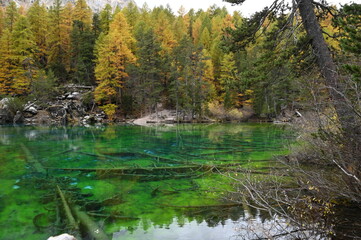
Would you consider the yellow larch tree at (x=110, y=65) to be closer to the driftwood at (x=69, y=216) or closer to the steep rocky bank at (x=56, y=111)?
the steep rocky bank at (x=56, y=111)

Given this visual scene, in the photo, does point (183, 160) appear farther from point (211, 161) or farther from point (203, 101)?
point (203, 101)

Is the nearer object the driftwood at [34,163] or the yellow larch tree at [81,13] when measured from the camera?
the driftwood at [34,163]

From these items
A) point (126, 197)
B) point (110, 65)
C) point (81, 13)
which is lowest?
point (126, 197)

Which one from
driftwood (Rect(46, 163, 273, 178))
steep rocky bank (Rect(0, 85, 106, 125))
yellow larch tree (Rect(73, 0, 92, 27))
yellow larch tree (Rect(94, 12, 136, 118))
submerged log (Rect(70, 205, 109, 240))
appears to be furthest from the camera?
yellow larch tree (Rect(73, 0, 92, 27))

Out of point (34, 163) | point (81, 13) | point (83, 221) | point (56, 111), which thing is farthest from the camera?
point (81, 13)

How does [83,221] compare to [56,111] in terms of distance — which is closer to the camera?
[83,221]

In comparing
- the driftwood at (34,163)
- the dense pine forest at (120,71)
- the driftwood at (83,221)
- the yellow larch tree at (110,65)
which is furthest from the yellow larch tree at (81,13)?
the driftwood at (83,221)

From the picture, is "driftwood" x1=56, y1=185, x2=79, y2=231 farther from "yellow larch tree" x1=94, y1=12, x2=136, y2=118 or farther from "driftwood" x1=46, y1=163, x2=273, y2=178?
"yellow larch tree" x1=94, y1=12, x2=136, y2=118

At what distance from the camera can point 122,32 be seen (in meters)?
35.0

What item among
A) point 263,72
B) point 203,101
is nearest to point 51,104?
point 203,101

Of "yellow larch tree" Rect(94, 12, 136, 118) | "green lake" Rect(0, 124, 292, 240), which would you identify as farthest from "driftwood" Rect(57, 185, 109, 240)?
"yellow larch tree" Rect(94, 12, 136, 118)

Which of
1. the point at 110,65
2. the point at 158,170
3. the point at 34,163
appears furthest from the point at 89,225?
the point at 110,65

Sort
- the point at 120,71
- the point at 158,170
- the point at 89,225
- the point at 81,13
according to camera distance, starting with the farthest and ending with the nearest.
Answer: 1. the point at 81,13
2. the point at 120,71
3. the point at 158,170
4. the point at 89,225

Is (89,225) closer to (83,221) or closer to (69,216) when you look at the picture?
(83,221)
